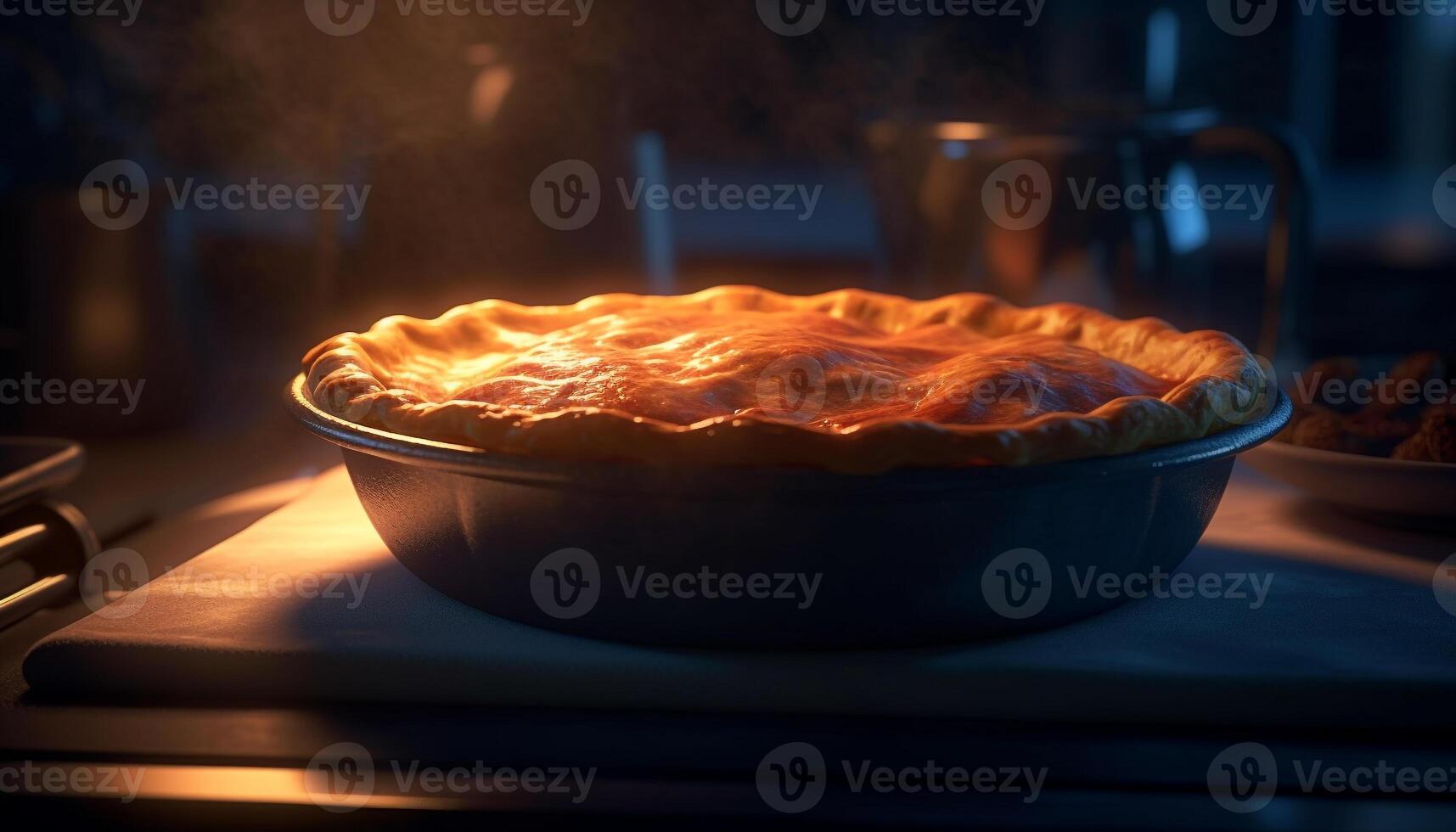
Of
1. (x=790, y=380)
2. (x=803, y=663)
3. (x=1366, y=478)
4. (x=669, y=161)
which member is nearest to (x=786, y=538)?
(x=803, y=663)

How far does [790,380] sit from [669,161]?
1630mm

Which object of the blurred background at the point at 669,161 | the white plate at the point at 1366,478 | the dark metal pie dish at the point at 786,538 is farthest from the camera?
the blurred background at the point at 669,161

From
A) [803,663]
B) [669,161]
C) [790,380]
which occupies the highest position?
[669,161]

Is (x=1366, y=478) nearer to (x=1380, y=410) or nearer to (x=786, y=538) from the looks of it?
(x=1380, y=410)

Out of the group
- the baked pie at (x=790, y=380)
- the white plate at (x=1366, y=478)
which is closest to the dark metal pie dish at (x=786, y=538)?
the baked pie at (x=790, y=380)

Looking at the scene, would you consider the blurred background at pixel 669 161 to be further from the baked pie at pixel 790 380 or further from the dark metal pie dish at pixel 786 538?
the dark metal pie dish at pixel 786 538

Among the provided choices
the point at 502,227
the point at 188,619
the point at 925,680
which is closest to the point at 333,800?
the point at 188,619

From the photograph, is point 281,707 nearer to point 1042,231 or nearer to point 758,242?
point 1042,231

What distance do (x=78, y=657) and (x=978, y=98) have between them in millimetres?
1820

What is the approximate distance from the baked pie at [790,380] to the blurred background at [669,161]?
0.92 ft

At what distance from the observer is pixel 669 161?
246 centimetres

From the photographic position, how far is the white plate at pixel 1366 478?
3.05 ft

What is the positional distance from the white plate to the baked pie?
0.36 ft

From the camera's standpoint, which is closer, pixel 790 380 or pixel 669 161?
pixel 790 380
